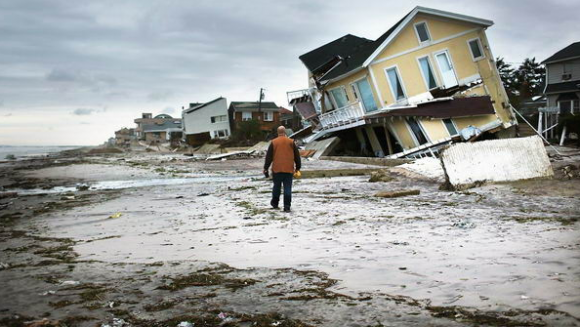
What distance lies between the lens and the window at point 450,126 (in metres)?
26.8

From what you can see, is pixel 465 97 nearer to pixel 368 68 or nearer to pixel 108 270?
pixel 368 68

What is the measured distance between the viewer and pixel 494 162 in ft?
39.9

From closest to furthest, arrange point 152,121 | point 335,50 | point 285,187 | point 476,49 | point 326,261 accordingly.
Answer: point 326,261 < point 285,187 < point 476,49 < point 335,50 < point 152,121

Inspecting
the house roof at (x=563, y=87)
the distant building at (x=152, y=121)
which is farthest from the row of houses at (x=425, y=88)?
the distant building at (x=152, y=121)

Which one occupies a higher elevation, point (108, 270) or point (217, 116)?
point (217, 116)

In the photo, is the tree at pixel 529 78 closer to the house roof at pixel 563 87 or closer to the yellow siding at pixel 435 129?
the house roof at pixel 563 87

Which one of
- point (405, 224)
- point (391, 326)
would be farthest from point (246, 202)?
point (391, 326)

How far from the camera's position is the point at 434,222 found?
24.8ft

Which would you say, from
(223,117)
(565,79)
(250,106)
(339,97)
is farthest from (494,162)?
(223,117)

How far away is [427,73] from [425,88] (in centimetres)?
103

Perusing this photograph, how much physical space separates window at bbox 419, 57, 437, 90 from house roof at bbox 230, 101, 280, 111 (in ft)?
155

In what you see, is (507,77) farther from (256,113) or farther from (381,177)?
(381,177)

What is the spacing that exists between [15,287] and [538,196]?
978cm

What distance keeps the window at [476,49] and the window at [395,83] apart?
5.08 meters
